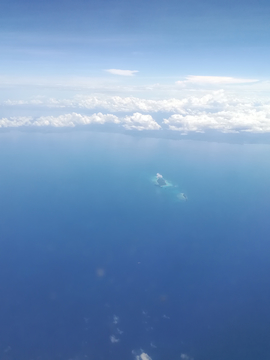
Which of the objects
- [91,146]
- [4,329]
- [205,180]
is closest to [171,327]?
Result: [4,329]

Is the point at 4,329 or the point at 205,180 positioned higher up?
the point at 205,180

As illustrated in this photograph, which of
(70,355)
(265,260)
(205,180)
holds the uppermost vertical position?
(205,180)

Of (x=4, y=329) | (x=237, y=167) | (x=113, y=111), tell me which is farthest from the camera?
(x=113, y=111)

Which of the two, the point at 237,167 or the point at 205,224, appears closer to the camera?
the point at 205,224

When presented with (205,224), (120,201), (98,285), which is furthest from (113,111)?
(98,285)

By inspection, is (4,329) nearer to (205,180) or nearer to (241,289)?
(241,289)

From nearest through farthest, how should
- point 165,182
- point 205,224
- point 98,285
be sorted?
1. point 98,285
2. point 205,224
3. point 165,182
